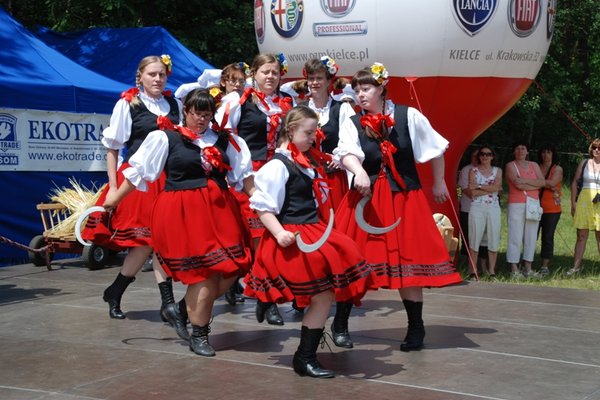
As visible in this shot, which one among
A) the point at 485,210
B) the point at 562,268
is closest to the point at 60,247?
the point at 485,210

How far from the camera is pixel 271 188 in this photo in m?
5.36

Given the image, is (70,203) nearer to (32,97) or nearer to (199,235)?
(32,97)

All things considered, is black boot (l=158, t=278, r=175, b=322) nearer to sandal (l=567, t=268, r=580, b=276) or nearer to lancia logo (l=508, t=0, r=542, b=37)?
lancia logo (l=508, t=0, r=542, b=37)

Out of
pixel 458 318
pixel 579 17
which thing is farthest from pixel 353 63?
pixel 579 17

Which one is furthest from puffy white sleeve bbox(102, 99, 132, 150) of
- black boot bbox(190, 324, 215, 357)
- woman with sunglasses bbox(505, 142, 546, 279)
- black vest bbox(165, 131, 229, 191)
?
woman with sunglasses bbox(505, 142, 546, 279)

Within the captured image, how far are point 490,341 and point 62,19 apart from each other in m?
14.0

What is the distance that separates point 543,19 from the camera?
398 inches

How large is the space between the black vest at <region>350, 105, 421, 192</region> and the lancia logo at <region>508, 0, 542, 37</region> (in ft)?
12.8

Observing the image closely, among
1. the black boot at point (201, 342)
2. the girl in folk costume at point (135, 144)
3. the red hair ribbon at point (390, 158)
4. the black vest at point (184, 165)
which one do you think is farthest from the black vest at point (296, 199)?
the girl in folk costume at point (135, 144)

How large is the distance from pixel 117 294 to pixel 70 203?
3598 millimetres

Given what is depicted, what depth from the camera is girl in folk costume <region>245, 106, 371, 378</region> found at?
17.5 feet

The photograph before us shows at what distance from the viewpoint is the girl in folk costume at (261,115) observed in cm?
714

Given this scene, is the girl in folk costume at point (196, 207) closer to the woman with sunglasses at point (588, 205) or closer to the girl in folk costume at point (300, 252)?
the girl in folk costume at point (300, 252)

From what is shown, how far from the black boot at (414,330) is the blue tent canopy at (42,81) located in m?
5.96
